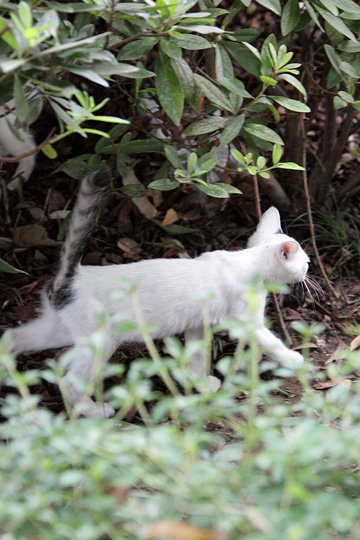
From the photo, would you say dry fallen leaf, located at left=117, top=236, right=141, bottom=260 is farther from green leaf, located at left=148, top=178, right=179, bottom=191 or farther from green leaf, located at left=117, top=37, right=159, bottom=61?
green leaf, located at left=117, top=37, right=159, bottom=61

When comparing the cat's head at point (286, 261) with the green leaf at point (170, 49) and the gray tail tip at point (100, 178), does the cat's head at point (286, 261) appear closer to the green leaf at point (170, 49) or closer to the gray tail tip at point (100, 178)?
the gray tail tip at point (100, 178)

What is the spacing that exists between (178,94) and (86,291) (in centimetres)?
79

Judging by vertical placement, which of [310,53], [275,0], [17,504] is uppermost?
[275,0]

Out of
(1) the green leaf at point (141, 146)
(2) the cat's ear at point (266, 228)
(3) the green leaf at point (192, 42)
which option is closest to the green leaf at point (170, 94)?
(3) the green leaf at point (192, 42)

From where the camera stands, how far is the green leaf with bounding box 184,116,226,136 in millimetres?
3406

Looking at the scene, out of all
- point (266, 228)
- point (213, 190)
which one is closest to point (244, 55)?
point (213, 190)

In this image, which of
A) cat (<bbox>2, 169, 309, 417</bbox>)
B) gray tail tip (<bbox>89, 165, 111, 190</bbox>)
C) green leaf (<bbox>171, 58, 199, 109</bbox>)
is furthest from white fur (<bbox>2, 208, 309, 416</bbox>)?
green leaf (<bbox>171, 58, 199, 109</bbox>)

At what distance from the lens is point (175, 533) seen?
166cm

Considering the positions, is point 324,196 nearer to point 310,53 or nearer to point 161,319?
point 310,53

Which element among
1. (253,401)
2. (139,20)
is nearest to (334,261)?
(139,20)

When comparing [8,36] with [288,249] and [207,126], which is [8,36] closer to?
[207,126]

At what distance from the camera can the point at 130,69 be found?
2654 millimetres

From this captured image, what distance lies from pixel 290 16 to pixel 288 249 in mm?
920

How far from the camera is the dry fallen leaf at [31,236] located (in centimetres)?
411
